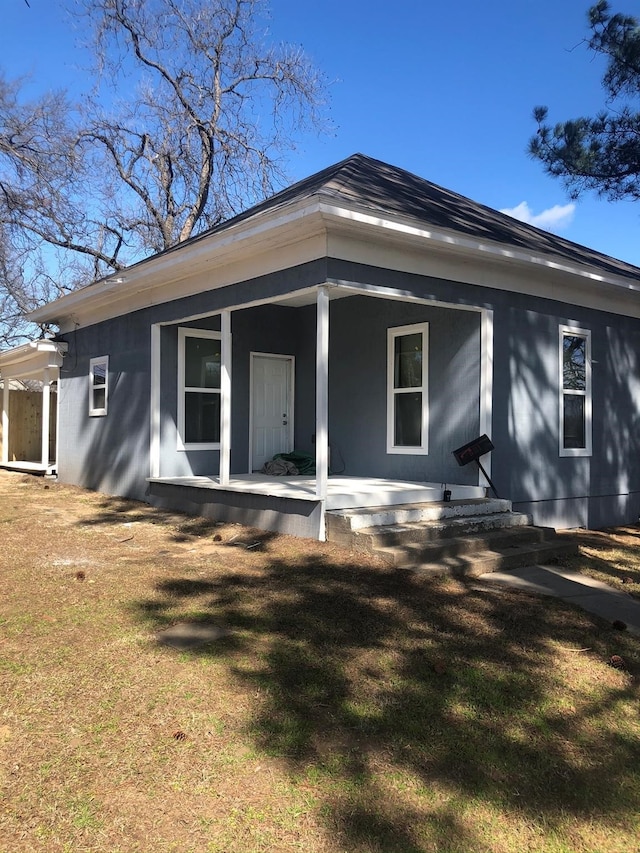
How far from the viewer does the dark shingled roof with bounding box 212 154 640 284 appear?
6816 mm

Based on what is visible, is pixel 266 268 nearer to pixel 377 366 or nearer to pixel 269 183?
pixel 377 366

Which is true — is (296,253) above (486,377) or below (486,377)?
above

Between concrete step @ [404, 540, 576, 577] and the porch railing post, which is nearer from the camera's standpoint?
concrete step @ [404, 540, 576, 577]

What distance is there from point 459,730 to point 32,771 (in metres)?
1.76

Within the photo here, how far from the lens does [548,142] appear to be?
10930mm

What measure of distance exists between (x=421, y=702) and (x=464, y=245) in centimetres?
517

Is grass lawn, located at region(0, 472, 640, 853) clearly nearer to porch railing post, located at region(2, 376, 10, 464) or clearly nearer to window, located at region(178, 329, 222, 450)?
window, located at region(178, 329, 222, 450)

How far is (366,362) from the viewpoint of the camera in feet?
30.9

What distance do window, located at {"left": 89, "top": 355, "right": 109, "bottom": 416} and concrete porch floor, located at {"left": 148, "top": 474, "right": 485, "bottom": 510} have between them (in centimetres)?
253

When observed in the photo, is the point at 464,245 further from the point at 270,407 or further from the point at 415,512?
the point at 270,407

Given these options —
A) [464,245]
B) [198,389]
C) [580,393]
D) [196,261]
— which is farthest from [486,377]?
[198,389]

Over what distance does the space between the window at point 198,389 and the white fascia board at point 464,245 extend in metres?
3.81

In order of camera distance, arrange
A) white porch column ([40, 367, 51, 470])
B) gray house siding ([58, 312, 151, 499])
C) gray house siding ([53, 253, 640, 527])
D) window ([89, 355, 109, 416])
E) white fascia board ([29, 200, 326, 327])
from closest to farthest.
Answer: white fascia board ([29, 200, 326, 327])
gray house siding ([53, 253, 640, 527])
gray house siding ([58, 312, 151, 499])
window ([89, 355, 109, 416])
white porch column ([40, 367, 51, 470])

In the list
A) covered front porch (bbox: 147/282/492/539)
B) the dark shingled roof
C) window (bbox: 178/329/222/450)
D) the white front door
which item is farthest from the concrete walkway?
window (bbox: 178/329/222/450)
